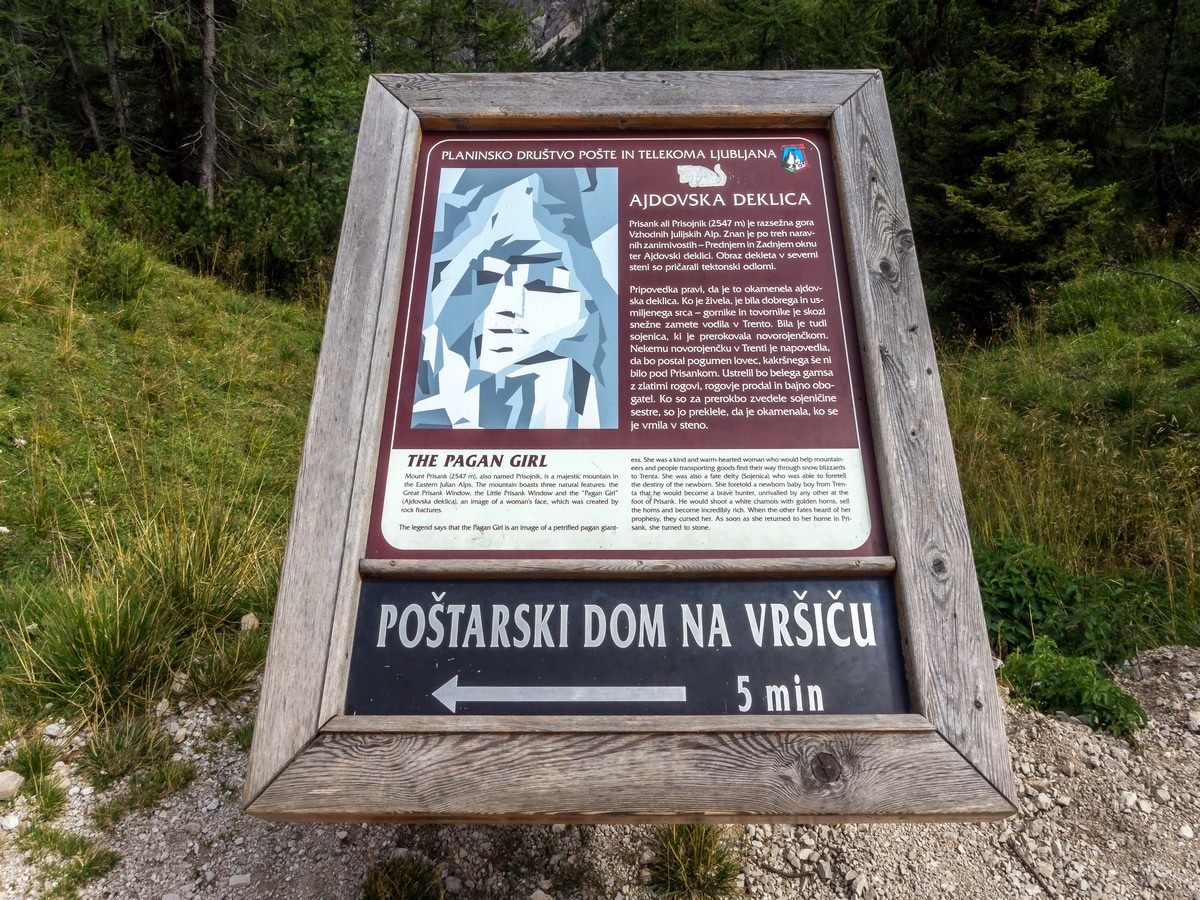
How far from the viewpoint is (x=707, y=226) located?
2.05 meters

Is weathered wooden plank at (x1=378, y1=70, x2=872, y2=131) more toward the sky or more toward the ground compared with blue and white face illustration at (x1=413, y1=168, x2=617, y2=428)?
more toward the sky

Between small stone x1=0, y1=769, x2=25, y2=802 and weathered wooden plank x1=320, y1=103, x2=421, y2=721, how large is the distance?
65.8 inches

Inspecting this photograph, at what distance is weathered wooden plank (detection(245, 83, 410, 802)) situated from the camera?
1.58 metres

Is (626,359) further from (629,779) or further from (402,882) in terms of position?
(402,882)

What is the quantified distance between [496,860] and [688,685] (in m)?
1.21

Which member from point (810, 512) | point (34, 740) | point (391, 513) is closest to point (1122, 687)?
point (810, 512)

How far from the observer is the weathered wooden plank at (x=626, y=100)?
85.2 inches

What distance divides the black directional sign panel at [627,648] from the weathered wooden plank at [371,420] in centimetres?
4

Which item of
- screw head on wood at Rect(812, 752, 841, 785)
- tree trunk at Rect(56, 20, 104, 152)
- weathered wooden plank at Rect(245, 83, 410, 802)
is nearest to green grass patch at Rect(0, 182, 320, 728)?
weathered wooden plank at Rect(245, 83, 410, 802)

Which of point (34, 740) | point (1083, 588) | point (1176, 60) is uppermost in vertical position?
point (1176, 60)

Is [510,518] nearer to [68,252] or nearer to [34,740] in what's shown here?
[34,740]

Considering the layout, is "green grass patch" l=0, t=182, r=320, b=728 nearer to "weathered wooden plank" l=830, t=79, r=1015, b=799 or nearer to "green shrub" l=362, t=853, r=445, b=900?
"green shrub" l=362, t=853, r=445, b=900

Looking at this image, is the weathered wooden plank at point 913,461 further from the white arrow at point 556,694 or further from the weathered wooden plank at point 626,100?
the white arrow at point 556,694

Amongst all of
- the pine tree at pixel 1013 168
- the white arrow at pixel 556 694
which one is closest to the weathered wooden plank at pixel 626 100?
the white arrow at pixel 556 694
